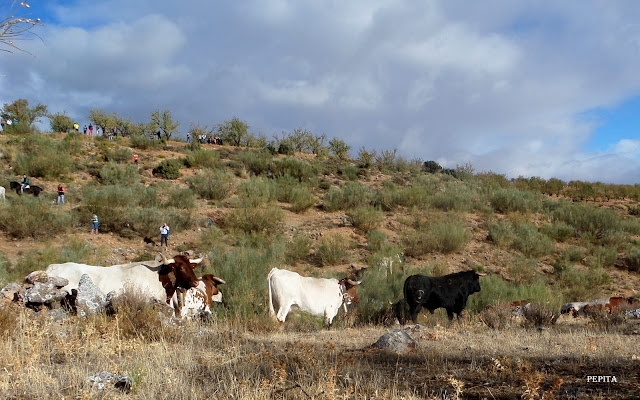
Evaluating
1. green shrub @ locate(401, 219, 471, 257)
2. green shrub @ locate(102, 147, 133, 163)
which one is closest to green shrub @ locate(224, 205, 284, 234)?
green shrub @ locate(401, 219, 471, 257)

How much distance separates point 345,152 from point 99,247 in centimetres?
3600

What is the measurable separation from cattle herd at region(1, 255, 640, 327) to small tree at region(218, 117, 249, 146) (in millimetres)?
39610

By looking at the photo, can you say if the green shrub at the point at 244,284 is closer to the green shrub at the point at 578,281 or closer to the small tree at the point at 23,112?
the green shrub at the point at 578,281

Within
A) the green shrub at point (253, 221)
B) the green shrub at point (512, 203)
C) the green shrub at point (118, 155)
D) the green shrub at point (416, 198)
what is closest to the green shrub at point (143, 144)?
the green shrub at point (118, 155)

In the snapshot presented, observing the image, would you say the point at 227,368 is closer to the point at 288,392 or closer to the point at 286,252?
the point at 288,392

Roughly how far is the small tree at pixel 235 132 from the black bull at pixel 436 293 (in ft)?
131

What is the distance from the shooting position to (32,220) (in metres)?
18.0

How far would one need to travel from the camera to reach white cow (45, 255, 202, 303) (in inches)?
349

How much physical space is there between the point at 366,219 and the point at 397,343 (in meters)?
15.6

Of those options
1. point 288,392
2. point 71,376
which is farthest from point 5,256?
point 288,392

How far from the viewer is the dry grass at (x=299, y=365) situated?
14.0 feet

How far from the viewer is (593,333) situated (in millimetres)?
8492

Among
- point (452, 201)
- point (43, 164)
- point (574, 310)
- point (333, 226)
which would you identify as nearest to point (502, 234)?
point (452, 201)

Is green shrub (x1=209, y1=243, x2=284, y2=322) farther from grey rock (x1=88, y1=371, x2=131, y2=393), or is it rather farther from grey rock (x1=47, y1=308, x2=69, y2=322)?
grey rock (x1=88, y1=371, x2=131, y2=393)
